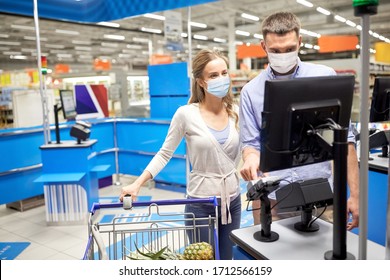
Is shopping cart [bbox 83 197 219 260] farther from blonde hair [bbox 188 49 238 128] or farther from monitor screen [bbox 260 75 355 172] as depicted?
blonde hair [bbox 188 49 238 128]

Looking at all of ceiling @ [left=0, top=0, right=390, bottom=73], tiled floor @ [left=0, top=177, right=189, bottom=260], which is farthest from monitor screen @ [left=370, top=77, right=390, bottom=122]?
ceiling @ [left=0, top=0, right=390, bottom=73]

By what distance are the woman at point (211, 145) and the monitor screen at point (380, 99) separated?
4.16 feet

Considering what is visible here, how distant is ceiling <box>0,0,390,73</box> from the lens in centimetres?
1361

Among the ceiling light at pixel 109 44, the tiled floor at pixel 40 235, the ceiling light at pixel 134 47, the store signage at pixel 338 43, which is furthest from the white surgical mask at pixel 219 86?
the ceiling light at pixel 134 47

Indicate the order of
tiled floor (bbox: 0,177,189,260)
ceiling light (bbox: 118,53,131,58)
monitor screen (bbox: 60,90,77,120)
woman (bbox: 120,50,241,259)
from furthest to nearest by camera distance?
ceiling light (bbox: 118,53,131,58) → monitor screen (bbox: 60,90,77,120) → tiled floor (bbox: 0,177,189,260) → woman (bbox: 120,50,241,259)

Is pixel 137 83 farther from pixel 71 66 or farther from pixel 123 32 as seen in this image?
pixel 71 66

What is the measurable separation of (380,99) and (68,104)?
389 cm

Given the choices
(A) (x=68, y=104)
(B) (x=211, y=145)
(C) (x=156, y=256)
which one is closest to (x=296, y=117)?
(C) (x=156, y=256)

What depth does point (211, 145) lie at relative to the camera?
201 cm

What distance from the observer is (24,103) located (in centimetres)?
636

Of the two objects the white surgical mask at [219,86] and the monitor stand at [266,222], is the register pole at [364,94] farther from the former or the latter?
the white surgical mask at [219,86]

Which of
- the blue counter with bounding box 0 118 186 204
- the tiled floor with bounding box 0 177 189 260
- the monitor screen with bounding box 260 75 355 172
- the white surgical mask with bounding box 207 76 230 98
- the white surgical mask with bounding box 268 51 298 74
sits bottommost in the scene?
the tiled floor with bounding box 0 177 189 260

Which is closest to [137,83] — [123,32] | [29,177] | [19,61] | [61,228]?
[123,32]

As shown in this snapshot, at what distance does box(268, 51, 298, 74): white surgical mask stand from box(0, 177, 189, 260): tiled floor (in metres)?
2.72
